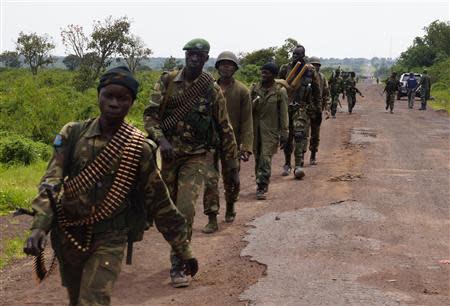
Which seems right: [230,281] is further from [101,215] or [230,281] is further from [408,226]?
[408,226]

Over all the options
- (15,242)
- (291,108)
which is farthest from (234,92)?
(291,108)

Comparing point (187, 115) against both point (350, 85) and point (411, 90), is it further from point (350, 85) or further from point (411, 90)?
point (411, 90)

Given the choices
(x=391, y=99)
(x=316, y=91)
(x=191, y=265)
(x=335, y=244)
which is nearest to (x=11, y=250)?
(x=335, y=244)

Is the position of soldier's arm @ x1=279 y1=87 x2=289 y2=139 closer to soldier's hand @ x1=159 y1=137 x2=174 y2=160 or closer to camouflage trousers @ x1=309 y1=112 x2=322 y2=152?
camouflage trousers @ x1=309 y1=112 x2=322 y2=152

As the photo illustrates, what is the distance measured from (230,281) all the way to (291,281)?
53 cm

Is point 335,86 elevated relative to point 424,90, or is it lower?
elevated

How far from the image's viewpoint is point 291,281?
5797 mm

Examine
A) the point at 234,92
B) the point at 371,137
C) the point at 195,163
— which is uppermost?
the point at 234,92

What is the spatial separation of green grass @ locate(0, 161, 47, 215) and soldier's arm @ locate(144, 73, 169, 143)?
3.53 m

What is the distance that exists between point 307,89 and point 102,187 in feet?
26.4

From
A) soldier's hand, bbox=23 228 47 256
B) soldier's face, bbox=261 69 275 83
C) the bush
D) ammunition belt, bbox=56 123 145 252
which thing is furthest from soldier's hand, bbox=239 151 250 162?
the bush

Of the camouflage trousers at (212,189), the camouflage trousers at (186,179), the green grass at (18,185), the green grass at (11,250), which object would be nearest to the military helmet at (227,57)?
the camouflage trousers at (212,189)

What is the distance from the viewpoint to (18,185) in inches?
401

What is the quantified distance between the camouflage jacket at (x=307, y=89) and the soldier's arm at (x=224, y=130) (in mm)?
4727
